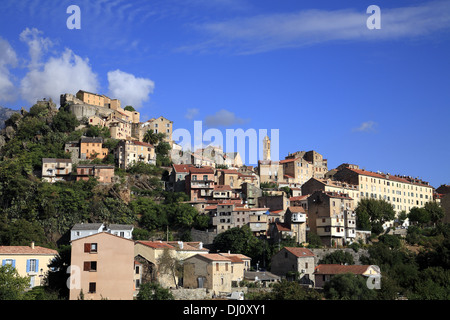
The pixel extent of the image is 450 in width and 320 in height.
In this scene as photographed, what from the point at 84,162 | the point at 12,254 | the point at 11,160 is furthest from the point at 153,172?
the point at 12,254

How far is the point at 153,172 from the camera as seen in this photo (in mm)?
91250

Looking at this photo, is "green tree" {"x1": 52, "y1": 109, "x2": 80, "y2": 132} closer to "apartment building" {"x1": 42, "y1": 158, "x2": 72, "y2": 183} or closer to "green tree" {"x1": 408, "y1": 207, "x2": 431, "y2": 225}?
"apartment building" {"x1": 42, "y1": 158, "x2": 72, "y2": 183}

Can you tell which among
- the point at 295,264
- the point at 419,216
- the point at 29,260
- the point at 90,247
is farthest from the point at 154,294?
the point at 419,216

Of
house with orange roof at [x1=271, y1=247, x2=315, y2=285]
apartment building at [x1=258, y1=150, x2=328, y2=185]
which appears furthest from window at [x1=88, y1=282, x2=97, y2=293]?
apartment building at [x1=258, y1=150, x2=328, y2=185]

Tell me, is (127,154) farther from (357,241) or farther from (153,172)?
(357,241)

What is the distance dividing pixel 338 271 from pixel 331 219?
1593cm

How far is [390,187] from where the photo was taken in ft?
320

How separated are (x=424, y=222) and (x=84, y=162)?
54872 millimetres

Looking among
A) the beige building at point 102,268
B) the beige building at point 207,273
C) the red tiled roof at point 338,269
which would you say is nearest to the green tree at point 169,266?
the beige building at point 207,273

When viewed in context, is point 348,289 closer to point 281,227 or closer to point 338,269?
point 338,269

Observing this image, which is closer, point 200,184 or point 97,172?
point 97,172

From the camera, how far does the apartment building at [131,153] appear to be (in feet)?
302

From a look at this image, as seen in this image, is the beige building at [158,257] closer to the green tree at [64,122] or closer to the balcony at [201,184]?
the balcony at [201,184]

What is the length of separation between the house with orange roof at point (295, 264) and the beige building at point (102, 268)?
24.4 m
